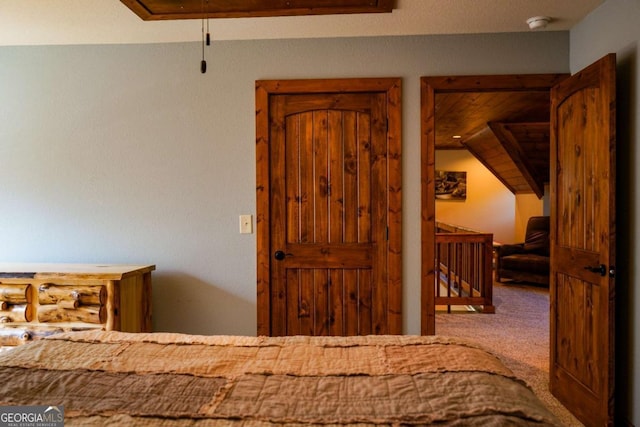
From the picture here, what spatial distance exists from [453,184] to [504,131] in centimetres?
308

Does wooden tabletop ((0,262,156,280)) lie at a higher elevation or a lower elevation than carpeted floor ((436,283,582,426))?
higher

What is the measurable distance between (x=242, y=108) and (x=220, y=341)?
1.79 metres

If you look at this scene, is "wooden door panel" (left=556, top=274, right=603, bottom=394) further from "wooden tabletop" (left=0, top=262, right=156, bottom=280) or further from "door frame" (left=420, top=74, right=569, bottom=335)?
"wooden tabletop" (left=0, top=262, right=156, bottom=280)

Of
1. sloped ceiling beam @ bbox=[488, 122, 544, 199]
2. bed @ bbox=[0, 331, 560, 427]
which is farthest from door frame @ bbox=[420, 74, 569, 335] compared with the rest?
sloped ceiling beam @ bbox=[488, 122, 544, 199]

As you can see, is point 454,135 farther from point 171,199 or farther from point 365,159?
point 171,199

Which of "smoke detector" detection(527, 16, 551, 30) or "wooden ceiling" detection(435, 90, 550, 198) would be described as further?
"wooden ceiling" detection(435, 90, 550, 198)

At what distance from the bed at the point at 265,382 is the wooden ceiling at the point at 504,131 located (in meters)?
3.26

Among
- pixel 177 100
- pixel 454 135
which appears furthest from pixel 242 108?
pixel 454 135

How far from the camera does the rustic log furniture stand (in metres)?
2.40

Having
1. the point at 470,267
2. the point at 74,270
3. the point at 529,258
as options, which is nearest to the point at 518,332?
the point at 470,267

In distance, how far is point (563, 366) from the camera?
2.53 m

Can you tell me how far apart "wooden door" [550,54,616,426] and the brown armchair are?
3676mm

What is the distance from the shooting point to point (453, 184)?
8.86 m

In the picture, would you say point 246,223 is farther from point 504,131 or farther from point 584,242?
point 504,131
